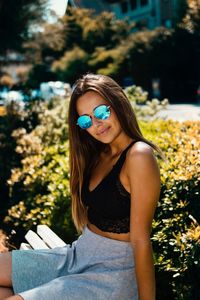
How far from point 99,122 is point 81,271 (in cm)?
75

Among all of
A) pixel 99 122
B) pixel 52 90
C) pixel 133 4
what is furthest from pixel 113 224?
pixel 133 4

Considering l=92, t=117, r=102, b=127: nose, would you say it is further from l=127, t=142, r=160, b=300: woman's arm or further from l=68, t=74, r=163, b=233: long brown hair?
l=127, t=142, r=160, b=300: woman's arm

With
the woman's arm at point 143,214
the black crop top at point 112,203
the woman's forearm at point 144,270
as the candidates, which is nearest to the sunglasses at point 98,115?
the black crop top at point 112,203

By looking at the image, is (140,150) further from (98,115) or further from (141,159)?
(98,115)

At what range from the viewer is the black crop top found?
2.41m

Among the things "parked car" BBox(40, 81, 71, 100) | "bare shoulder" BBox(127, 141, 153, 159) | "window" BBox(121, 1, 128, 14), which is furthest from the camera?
"window" BBox(121, 1, 128, 14)

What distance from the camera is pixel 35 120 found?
893 centimetres

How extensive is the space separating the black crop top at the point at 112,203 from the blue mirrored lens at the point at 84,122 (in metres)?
0.25

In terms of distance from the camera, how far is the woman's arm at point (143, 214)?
2.24 meters

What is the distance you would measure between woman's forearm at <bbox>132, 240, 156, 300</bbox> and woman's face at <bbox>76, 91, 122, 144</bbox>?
1.99ft

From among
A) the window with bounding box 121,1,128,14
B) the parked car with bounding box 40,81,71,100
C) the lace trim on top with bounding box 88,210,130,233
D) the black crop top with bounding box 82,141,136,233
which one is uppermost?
the window with bounding box 121,1,128,14

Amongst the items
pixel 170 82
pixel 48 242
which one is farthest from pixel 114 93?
pixel 170 82

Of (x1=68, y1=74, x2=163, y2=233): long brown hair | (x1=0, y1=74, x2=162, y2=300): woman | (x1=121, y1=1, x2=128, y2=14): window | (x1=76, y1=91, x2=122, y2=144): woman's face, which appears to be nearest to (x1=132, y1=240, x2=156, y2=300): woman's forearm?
(x1=0, y1=74, x2=162, y2=300): woman

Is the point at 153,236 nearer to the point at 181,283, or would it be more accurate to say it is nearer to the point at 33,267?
the point at 181,283
